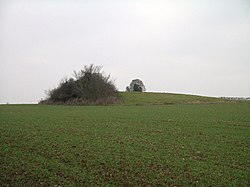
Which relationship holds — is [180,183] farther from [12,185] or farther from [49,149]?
[49,149]

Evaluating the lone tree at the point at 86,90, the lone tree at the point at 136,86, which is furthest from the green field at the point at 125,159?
the lone tree at the point at 136,86

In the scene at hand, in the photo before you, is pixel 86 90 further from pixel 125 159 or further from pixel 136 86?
pixel 125 159

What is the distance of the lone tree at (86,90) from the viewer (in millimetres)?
66738

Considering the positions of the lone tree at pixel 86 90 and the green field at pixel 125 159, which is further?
the lone tree at pixel 86 90

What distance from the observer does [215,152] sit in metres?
14.2

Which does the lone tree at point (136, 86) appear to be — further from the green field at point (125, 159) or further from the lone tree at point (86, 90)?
the green field at point (125, 159)

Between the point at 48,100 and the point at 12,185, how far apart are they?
219 feet

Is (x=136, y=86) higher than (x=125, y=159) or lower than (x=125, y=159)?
higher

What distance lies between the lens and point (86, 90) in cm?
6794

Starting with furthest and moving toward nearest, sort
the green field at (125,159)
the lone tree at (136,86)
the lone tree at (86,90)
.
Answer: the lone tree at (136,86) < the lone tree at (86,90) < the green field at (125,159)

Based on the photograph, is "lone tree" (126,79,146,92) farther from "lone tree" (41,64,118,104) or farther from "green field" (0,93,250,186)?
"green field" (0,93,250,186)

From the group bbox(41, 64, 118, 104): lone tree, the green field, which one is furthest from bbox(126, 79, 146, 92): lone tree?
the green field

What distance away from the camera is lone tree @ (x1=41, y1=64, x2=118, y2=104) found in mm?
66738

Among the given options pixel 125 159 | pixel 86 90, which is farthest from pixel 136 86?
pixel 125 159
